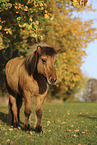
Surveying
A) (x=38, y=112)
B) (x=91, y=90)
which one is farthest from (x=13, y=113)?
(x=91, y=90)

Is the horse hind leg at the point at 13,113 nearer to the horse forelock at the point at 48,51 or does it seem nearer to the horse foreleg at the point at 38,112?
the horse foreleg at the point at 38,112

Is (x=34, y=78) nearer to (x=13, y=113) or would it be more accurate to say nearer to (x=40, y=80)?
(x=40, y=80)

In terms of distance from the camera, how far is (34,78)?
7148 millimetres

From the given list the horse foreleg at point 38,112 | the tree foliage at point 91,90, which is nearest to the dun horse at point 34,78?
the horse foreleg at point 38,112

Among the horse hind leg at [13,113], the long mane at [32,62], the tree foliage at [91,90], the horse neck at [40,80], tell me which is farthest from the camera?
the tree foliage at [91,90]

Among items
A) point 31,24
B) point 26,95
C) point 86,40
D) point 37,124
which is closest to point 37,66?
point 26,95

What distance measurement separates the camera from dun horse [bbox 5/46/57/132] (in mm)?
6578

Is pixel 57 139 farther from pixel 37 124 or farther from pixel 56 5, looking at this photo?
pixel 56 5

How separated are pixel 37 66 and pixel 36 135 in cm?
219

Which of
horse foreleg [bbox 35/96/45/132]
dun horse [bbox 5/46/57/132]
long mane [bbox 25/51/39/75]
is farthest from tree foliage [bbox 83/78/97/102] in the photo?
long mane [bbox 25/51/39/75]

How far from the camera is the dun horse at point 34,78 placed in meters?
6.58

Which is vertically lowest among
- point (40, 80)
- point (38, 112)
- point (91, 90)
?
point (91, 90)

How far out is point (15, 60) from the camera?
357 inches

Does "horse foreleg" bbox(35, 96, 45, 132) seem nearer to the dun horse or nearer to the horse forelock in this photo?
the dun horse
